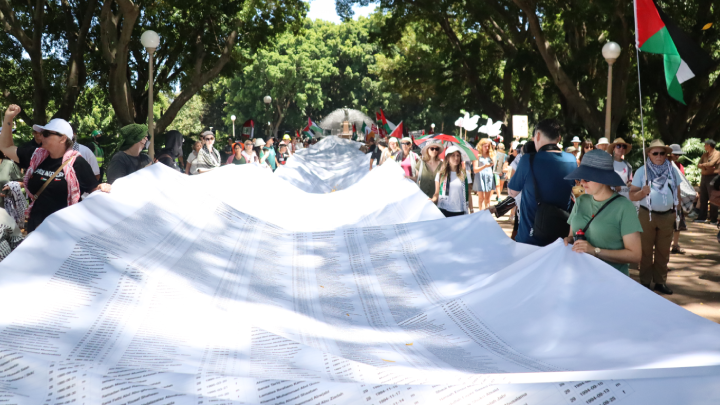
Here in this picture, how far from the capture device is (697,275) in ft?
29.1

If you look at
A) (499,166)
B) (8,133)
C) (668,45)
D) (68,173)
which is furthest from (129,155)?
(499,166)

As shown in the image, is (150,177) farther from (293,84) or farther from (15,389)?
(293,84)

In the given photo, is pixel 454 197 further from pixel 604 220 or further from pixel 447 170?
pixel 604 220

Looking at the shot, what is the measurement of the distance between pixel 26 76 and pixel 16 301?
2599 cm

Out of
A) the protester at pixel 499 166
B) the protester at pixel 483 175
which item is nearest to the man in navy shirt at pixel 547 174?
the protester at pixel 483 175

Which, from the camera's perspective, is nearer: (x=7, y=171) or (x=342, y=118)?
(x=7, y=171)

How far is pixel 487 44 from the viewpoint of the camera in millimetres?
29094

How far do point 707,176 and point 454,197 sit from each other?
9140mm

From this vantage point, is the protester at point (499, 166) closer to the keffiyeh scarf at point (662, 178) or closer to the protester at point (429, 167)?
the protester at point (429, 167)

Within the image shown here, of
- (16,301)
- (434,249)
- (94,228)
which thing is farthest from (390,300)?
(16,301)

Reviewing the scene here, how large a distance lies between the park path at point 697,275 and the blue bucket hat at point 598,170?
3015mm

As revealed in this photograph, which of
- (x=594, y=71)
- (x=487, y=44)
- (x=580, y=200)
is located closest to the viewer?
(x=580, y=200)

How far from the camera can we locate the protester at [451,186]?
8.80 m

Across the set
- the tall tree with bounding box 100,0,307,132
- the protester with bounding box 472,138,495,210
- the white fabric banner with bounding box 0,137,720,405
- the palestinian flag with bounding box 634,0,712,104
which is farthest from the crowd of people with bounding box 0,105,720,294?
the tall tree with bounding box 100,0,307,132
